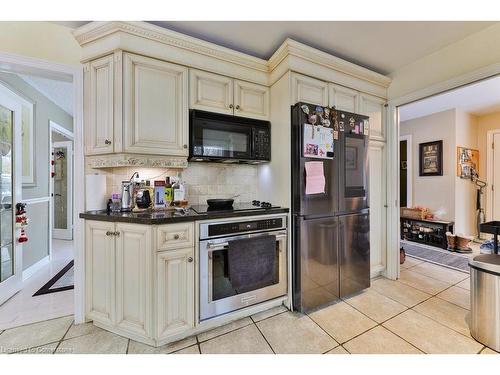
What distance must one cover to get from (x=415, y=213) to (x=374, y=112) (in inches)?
104

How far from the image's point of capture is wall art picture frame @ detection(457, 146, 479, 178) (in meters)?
3.74

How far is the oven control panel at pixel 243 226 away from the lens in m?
1.58

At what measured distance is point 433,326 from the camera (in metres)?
1.66

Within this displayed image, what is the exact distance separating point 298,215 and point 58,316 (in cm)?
219

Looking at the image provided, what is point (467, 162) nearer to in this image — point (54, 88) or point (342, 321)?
point (342, 321)

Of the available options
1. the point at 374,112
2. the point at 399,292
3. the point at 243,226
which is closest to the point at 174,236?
the point at 243,226

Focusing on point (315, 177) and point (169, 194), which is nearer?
point (315, 177)

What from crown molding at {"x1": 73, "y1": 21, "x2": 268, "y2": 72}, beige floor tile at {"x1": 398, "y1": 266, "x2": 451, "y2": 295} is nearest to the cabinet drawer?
crown molding at {"x1": 73, "y1": 21, "x2": 268, "y2": 72}

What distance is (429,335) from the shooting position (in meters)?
1.56

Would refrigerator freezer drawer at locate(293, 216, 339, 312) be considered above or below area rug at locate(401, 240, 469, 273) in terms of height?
above

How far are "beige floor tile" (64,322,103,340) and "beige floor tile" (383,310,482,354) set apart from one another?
224cm

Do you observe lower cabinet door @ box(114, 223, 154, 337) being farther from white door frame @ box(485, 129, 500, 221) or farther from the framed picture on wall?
white door frame @ box(485, 129, 500, 221)

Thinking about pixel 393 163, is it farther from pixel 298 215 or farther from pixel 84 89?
pixel 84 89
